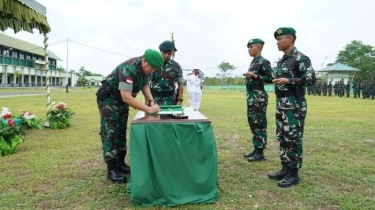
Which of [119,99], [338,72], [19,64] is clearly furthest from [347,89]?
[19,64]

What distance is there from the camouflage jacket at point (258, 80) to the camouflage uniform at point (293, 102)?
73cm

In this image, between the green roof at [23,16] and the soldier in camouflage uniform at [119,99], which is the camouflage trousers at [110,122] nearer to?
the soldier in camouflage uniform at [119,99]

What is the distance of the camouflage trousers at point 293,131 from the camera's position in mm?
3457

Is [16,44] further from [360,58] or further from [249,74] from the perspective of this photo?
[360,58]

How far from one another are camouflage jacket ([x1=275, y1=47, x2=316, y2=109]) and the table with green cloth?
105 cm

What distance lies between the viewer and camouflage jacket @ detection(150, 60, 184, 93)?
4301 mm

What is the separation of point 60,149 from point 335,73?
44607 mm

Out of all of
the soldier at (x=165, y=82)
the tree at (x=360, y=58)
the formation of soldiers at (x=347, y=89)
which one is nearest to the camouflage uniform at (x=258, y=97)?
the soldier at (x=165, y=82)

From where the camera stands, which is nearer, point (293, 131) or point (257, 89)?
point (293, 131)

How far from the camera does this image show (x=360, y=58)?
52.8 meters

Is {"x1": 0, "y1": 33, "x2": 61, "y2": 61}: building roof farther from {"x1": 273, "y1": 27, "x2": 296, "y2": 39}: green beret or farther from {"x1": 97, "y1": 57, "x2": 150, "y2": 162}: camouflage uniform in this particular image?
{"x1": 273, "y1": 27, "x2": 296, "y2": 39}: green beret

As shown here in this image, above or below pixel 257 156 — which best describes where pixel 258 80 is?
above

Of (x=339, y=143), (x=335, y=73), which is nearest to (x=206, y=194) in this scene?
(x=339, y=143)

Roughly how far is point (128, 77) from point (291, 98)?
1.78m
